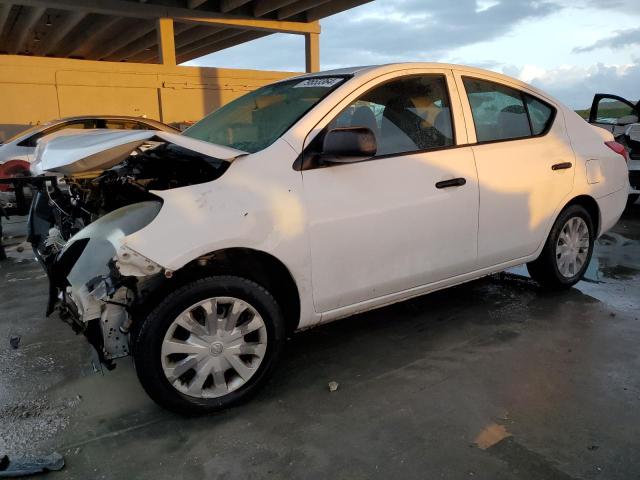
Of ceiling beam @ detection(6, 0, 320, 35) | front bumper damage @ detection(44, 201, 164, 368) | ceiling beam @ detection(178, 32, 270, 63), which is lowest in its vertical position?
front bumper damage @ detection(44, 201, 164, 368)

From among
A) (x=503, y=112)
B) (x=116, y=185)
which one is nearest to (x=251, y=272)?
(x=116, y=185)

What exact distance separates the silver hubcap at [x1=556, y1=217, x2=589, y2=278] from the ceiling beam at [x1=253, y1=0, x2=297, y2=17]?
1517cm

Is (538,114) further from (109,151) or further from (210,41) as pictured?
(210,41)

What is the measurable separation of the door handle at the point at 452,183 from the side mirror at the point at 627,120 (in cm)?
569

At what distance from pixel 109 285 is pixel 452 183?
6.72 feet

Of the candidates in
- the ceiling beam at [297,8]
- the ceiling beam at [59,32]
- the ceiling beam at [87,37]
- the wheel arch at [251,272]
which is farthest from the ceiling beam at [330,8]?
the wheel arch at [251,272]

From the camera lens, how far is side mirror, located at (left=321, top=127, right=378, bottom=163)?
8.76 ft

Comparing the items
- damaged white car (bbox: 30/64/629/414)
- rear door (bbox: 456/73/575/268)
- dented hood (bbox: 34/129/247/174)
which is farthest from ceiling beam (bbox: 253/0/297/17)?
dented hood (bbox: 34/129/247/174)

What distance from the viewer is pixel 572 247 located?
4.16 metres

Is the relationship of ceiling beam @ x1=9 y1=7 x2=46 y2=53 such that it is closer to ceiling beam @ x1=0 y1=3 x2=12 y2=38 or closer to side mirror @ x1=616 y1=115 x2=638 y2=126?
ceiling beam @ x1=0 y1=3 x2=12 y2=38

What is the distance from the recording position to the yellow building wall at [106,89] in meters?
14.4

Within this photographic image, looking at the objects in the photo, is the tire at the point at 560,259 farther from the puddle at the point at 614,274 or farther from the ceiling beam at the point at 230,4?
the ceiling beam at the point at 230,4

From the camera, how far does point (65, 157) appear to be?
276cm

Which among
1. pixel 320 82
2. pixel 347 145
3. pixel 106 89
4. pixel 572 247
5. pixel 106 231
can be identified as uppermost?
pixel 106 89
